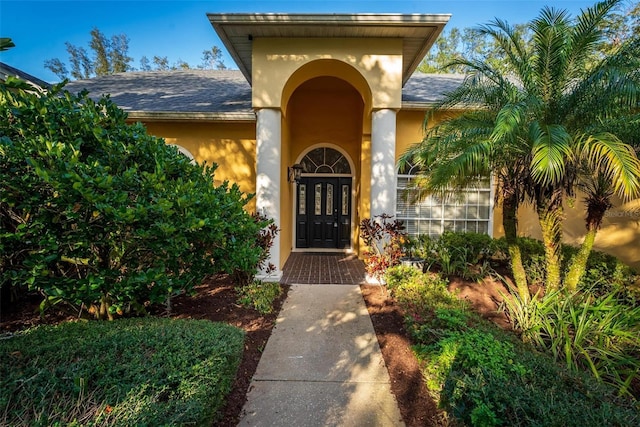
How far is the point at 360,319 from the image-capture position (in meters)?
4.39

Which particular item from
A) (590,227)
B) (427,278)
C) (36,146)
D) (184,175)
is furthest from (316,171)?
(36,146)

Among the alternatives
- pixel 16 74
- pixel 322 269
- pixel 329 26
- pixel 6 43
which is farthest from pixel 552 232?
pixel 16 74

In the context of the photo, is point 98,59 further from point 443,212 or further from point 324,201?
point 443,212

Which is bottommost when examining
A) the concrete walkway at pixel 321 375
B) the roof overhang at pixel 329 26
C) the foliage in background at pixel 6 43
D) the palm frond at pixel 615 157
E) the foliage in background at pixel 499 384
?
the concrete walkway at pixel 321 375

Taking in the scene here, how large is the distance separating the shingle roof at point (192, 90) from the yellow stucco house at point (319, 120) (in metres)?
0.05

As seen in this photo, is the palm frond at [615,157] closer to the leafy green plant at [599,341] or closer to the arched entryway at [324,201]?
the leafy green plant at [599,341]

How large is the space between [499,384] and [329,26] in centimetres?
606

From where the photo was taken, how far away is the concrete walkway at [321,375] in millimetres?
2520

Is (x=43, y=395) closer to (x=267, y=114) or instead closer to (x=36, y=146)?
(x=36, y=146)

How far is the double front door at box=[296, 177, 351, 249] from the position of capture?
29.3ft

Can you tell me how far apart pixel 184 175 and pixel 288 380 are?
266 cm

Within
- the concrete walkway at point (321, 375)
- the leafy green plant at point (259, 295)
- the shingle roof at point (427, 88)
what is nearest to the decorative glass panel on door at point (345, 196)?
the shingle roof at point (427, 88)

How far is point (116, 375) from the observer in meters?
1.94

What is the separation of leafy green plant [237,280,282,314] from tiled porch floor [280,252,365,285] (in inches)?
34.5
